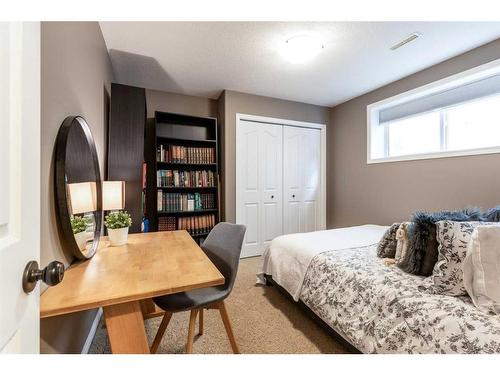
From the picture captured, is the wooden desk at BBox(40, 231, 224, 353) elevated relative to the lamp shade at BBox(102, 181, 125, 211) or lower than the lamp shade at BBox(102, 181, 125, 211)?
lower

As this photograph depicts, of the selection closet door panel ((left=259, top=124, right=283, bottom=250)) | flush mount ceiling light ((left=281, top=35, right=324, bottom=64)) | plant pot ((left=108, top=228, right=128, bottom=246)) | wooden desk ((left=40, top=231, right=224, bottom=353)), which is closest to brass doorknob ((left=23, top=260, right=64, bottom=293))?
wooden desk ((left=40, top=231, right=224, bottom=353))

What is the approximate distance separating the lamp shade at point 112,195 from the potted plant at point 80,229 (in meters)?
0.39

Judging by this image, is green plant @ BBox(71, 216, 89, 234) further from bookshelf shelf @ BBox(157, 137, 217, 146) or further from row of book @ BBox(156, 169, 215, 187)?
bookshelf shelf @ BBox(157, 137, 217, 146)

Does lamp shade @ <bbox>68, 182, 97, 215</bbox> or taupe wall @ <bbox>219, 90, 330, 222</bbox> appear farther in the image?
taupe wall @ <bbox>219, 90, 330, 222</bbox>

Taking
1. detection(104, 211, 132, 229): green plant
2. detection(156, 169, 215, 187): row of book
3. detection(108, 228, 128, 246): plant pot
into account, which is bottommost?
detection(108, 228, 128, 246): plant pot

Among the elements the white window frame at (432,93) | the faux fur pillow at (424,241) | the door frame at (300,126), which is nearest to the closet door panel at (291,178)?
the door frame at (300,126)

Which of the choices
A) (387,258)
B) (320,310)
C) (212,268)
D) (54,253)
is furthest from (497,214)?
(54,253)

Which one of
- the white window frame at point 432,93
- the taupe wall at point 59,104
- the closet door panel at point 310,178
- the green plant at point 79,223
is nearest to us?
the taupe wall at point 59,104

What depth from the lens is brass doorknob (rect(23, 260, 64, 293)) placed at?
0.55 m

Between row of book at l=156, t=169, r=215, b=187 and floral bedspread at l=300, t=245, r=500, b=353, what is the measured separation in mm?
1979

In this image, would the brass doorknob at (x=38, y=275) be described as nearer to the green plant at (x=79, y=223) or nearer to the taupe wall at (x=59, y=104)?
the taupe wall at (x=59, y=104)

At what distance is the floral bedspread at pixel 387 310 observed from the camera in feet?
3.11

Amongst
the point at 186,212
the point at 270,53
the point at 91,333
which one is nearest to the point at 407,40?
the point at 270,53
